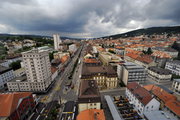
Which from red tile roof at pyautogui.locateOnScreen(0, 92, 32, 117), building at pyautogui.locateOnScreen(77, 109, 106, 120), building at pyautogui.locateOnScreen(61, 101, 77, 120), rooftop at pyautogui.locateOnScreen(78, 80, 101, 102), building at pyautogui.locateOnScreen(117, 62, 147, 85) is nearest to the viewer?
building at pyautogui.locateOnScreen(77, 109, 106, 120)

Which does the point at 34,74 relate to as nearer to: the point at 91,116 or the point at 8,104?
the point at 8,104

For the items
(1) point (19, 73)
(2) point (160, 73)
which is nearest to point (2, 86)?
(1) point (19, 73)

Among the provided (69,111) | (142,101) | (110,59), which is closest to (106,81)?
(142,101)

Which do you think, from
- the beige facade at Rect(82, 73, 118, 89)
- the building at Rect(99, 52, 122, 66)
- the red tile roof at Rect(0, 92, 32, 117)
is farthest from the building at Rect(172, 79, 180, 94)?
the red tile roof at Rect(0, 92, 32, 117)

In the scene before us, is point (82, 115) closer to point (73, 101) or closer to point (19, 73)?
point (73, 101)

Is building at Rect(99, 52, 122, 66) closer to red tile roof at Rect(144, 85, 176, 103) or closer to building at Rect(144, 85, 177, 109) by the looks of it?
red tile roof at Rect(144, 85, 176, 103)

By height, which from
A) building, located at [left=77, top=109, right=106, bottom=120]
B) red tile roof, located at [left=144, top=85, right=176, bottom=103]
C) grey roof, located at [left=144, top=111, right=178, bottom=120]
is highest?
building, located at [left=77, top=109, right=106, bottom=120]

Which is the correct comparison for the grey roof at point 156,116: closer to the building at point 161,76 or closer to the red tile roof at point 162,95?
the red tile roof at point 162,95

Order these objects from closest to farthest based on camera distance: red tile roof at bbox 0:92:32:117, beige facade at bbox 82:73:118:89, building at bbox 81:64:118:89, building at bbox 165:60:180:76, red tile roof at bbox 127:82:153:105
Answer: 1. red tile roof at bbox 0:92:32:117
2. red tile roof at bbox 127:82:153:105
3. building at bbox 81:64:118:89
4. beige facade at bbox 82:73:118:89
5. building at bbox 165:60:180:76
